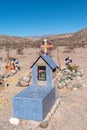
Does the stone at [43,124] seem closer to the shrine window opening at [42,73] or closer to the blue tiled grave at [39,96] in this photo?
the blue tiled grave at [39,96]

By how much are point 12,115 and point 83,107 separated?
3.49 m

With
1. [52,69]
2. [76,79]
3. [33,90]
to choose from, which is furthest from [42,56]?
[76,79]

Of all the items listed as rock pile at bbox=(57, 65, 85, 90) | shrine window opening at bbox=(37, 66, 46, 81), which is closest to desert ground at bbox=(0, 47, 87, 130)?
rock pile at bbox=(57, 65, 85, 90)

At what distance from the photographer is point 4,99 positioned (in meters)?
11.4

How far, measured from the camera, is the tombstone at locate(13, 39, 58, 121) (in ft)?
28.0

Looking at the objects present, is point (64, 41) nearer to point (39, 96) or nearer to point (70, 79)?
point (70, 79)

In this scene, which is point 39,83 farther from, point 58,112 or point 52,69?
point 58,112

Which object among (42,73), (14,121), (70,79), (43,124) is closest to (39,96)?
(43,124)

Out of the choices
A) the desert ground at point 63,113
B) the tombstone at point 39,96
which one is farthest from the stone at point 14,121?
the tombstone at point 39,96

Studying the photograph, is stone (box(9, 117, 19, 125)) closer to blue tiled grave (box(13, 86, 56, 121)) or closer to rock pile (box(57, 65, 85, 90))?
blue tiled grave (box(13, 86, 56, 121))

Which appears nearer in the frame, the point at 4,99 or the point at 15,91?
the point at 4,99

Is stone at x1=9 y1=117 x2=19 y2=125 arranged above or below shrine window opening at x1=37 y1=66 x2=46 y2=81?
below

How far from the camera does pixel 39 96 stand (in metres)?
8.84

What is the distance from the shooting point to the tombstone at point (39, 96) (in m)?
→ 8.55
